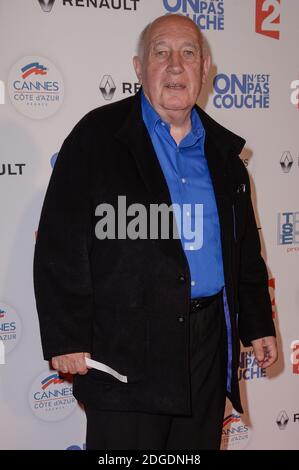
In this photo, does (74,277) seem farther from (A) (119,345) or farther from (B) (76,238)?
(A) (119,345)

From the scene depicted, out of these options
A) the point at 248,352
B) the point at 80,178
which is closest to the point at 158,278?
the point at 80,178

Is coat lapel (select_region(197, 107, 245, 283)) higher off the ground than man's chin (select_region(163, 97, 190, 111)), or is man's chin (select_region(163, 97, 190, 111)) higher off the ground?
man's chin (select_region(163, 97, 190, 111))

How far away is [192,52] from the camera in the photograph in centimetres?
141

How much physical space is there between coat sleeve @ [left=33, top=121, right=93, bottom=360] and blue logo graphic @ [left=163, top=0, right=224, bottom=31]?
978mm

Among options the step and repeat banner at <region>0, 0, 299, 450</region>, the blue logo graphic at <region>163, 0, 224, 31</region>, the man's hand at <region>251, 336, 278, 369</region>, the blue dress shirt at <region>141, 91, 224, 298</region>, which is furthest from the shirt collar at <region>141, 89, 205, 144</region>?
the man's hand at <region>251, 336, 278, 369</region>

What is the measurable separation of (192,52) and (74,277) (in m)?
0.76

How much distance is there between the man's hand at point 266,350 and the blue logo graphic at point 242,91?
3.29 feet

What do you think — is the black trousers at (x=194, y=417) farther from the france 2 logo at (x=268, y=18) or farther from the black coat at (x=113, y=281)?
the france 2 logo at (x=268, y=18)

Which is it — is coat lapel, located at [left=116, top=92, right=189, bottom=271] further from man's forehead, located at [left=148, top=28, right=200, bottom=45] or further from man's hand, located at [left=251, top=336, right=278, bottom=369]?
man's hand, located at [left=251, top=336, right=278, bottom=369]

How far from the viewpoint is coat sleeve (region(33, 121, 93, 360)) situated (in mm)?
1235

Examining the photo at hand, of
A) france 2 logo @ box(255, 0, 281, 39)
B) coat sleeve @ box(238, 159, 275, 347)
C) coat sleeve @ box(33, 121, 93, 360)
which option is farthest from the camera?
france 2 logo @ box(255, 0, 281, 39)

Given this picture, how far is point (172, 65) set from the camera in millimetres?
1367

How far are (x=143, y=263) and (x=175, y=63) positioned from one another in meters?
0.60

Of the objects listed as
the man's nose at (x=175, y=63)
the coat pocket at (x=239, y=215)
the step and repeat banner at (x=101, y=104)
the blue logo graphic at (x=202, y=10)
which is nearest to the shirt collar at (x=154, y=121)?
the man's nose at (x=175, y=63)
